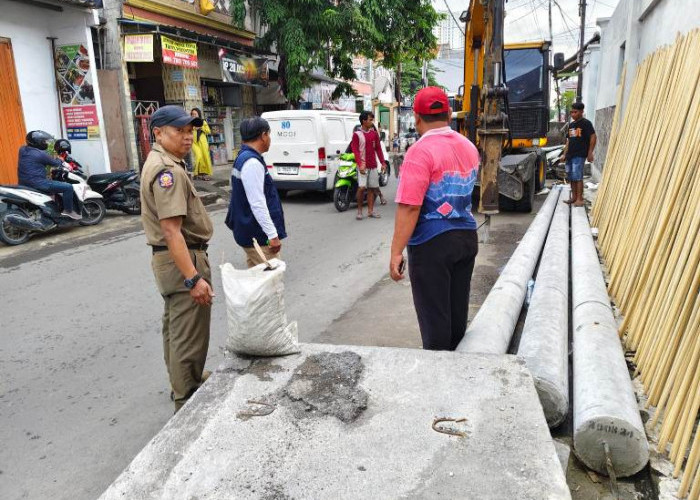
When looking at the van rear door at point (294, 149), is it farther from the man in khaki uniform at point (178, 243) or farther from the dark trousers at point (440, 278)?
the dark trousers at point (440, 278)

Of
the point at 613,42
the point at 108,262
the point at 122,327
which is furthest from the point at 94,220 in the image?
the point at 613,42

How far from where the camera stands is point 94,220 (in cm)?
924

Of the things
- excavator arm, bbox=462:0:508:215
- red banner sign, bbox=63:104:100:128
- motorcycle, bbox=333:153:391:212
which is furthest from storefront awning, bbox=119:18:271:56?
excavator arm, bbox=462:0:508:215

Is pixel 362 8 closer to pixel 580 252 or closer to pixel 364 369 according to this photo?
pixel 580 252

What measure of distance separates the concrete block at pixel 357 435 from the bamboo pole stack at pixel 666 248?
0.78 meters

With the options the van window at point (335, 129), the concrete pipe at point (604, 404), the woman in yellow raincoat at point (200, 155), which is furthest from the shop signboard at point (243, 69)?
the concrete pipe at point (604, 404)

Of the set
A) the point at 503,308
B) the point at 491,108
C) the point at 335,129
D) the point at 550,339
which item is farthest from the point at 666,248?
the point at 335,129

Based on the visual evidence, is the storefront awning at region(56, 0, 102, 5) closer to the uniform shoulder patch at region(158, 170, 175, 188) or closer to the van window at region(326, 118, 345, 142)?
the van window at region(326, 118, 345, 142)

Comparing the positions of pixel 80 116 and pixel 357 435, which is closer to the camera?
pixel 357 435

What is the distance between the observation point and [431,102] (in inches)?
113

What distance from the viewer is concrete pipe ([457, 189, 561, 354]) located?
3125 mm

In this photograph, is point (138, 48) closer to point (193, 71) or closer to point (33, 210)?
point (193, 71)

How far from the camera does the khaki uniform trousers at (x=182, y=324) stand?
9.87 feet

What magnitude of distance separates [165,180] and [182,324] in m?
0.84
